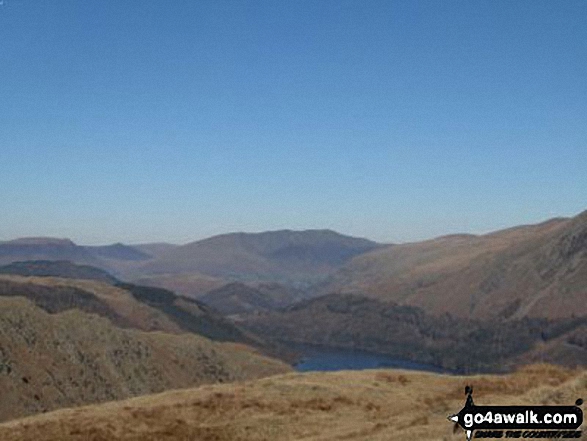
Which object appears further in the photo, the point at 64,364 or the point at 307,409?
the point at 64,364

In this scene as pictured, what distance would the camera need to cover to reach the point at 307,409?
47.8m

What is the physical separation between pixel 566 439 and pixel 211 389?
38.3 m

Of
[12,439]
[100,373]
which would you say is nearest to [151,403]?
[12,439]

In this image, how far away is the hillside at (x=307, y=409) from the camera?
121 feet

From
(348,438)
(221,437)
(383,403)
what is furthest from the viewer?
(383,403)

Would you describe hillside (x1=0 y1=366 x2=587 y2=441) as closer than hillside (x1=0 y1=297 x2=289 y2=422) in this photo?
Yes

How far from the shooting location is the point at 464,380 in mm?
58375

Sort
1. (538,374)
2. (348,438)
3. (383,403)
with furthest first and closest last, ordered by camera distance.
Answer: (538,374) → (383,403) → (348,438)

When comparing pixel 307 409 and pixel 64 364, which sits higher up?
pixel 307 409

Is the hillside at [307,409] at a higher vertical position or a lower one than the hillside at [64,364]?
higher

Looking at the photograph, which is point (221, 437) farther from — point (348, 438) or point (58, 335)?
point (58, 335)

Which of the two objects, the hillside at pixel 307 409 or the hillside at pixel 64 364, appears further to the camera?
the hillside at pixel 64 364

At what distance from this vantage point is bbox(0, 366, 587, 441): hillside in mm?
36812

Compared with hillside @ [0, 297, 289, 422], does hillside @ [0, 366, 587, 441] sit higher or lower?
higher
